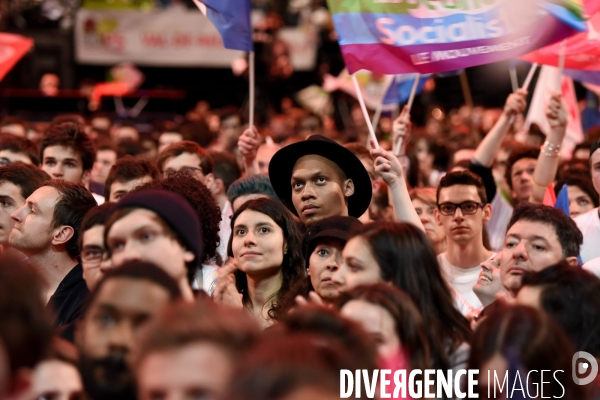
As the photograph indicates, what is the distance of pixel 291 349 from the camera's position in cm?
245

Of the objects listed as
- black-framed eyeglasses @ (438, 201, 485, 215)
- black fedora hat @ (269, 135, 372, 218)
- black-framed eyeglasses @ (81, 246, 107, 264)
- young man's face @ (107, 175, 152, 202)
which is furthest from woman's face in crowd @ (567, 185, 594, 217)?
black-framed eyeglasses @ (81, 246, 107, 264)

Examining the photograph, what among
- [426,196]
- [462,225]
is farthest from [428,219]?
[462,225]

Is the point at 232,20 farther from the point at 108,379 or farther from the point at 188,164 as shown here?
the point at 108,379

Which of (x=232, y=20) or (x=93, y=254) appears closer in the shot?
(x=93, y=254)

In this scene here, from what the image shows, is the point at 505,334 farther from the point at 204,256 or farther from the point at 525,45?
the point at 525,45

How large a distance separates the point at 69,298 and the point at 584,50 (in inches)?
170

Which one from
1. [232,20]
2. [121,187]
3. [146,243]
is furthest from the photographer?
[232,20]

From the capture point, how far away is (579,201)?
725cm

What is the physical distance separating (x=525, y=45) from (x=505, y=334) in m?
3.13

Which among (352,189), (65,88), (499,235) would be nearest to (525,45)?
(352,189)

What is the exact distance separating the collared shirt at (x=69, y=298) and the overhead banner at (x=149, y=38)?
15.5 meters

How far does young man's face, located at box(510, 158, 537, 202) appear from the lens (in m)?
7.84

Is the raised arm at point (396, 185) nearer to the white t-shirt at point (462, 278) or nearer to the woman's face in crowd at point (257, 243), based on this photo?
the woman's face in crowd at point (257, 243)

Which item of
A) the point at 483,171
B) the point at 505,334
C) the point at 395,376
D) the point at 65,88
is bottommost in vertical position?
the point at 65,88
